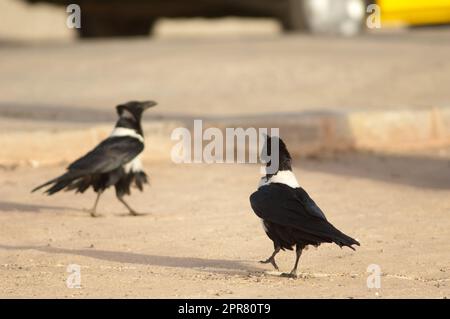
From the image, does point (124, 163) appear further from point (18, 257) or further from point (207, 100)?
point (207, 100)

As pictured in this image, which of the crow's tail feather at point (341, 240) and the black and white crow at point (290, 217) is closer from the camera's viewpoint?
the crow's tail feather at point (341, 240)

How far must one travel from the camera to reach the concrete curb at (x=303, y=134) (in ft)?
32.6

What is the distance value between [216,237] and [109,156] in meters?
1.16

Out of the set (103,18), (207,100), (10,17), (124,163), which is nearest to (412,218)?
(124,163)

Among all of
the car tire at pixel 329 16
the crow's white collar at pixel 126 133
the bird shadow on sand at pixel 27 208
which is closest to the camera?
the bird shadow on sand at pixel 27 208

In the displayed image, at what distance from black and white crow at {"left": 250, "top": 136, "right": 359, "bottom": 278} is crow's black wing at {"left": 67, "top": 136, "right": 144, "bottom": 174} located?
1779 mm

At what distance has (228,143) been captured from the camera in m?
10.5

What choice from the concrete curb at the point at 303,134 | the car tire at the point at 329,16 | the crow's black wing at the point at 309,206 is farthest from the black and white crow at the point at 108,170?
the car tire at the point at 329,16

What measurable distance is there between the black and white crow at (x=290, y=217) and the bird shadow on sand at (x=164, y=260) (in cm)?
18

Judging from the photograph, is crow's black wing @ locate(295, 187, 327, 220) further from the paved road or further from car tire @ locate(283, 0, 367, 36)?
car tire @ locate(283, 0, 367, 36)

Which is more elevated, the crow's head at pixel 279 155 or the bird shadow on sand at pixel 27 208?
the crow's head at pixel 279 155

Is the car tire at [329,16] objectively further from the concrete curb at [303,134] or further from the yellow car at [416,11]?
the concrete curb at [303,134]
